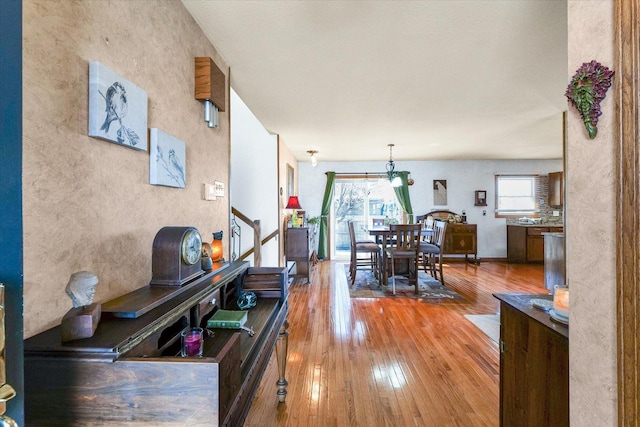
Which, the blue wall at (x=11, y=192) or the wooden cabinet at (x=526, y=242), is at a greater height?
the blue wall at (x=11, y=192)

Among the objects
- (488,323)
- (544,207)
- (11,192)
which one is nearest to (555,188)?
(544,207)

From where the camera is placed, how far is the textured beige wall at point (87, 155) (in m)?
0.80

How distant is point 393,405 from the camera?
1.83 meters

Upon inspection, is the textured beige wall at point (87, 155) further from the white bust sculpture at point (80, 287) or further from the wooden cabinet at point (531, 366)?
the wooden cabinet at point (531, 366)

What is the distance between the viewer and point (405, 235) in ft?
14.1

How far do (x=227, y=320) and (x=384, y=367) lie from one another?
60.6 inches

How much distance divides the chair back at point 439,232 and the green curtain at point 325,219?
2568 mm

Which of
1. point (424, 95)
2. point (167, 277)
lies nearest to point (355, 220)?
point (424, 95)

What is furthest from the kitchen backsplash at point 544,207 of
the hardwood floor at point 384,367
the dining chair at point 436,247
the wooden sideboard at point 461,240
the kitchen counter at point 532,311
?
the kitchen counter at point 532,311

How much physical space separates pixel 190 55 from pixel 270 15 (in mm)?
533

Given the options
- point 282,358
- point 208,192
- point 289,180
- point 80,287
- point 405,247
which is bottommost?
point 282,358

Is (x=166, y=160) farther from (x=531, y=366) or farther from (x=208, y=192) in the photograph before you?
(x=531, y=366)

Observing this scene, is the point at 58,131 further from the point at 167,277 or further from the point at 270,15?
the point at 270,15

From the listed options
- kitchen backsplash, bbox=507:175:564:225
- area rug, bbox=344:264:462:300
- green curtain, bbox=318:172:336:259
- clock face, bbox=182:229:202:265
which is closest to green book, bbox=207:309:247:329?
clock face, bbox=182:229:202:265
